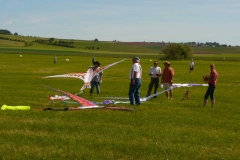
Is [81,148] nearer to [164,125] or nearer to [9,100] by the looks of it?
[164,125]

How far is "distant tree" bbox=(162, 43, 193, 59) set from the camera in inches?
4447

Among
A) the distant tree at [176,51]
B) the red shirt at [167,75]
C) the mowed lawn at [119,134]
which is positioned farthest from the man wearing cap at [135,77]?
the distant tree at [176,51]

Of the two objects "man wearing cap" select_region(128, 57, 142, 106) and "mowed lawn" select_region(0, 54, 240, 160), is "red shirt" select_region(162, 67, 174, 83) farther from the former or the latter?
"mowed lawn" select_region(0, 54, 240, 160)

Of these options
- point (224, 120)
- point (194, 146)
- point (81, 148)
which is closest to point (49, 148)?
point (81, 148)

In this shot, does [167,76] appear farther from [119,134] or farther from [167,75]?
[119,134]

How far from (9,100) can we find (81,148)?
28.9 ft

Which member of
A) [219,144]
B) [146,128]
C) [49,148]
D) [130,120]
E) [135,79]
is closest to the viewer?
[49,148]

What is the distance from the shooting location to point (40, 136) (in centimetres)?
941

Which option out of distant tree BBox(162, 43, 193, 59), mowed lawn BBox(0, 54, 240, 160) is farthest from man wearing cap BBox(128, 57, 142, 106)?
distant tree BBox(162, 43, 193, 59)

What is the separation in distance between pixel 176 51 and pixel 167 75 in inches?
3760

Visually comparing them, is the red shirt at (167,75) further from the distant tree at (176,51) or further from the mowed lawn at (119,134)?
the distant tree at (176,51)

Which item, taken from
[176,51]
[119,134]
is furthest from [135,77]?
[176,51]

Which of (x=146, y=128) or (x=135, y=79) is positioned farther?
(x=135, y=79)

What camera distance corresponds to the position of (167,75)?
61.8 feet
